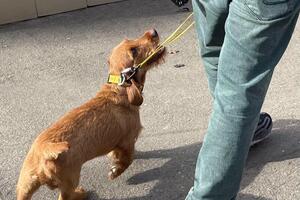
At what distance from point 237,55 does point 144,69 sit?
1.29 meters

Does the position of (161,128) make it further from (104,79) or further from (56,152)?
(56,152)

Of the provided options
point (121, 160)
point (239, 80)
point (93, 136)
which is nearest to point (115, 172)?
point (121, 160)

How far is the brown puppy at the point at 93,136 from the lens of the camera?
9.09 ft

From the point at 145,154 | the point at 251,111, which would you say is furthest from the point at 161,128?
the point at 251,111

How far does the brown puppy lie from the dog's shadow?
0.21 metres

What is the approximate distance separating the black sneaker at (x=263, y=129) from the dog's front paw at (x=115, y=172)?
82cm

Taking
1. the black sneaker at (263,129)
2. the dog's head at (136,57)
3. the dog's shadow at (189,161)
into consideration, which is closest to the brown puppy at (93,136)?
the dog's head at (136,57)

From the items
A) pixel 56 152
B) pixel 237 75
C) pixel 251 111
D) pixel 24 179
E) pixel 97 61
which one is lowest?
pixel 97 61

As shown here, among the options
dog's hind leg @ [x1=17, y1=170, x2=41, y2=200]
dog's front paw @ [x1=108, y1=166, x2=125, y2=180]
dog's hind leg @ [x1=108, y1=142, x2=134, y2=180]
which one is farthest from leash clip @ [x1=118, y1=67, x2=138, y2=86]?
dog's hind leg @ [x1=17, y1=170, x2=41, y2=200]

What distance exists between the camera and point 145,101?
4137 mm

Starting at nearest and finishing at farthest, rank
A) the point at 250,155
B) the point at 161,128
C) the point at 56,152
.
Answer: the point at 56,152
the point at 250,155
the point at 161,128

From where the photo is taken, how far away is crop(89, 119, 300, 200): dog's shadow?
10.4ft

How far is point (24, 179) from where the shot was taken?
2.80 meters

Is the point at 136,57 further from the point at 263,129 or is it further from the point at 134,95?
the point at 263,129
